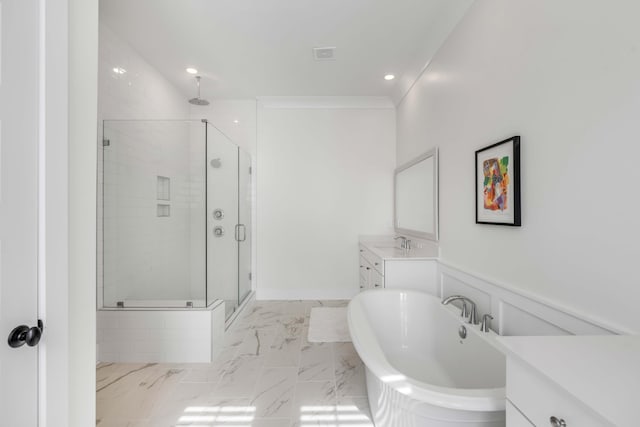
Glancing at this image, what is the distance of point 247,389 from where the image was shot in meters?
1.88

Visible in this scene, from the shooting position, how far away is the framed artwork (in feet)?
4.79

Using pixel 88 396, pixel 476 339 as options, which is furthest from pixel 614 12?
pixel 88 396

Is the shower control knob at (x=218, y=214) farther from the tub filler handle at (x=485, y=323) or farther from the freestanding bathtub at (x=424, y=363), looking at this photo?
the tub filler handle at (x=485, y=323)

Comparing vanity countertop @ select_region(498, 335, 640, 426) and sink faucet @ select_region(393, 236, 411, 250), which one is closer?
vanity countertop @ select_region(498, 335, 640, 426)

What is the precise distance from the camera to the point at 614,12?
99 centimetres

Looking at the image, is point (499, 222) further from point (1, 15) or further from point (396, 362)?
point (1, 15)

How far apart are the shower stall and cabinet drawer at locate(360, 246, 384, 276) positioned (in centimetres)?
148

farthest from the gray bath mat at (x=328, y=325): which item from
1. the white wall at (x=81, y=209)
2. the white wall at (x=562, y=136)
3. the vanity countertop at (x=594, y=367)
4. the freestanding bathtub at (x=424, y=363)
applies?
the vanity countertop at (x=594, y=367)

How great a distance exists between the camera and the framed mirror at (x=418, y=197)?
100.0 inches

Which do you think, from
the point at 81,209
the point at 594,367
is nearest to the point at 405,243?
the point at 594,367

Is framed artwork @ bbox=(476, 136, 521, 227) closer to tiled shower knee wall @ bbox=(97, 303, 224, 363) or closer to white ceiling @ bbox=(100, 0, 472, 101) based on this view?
white ceiling @ bbox=(100, 0, 472, 101)

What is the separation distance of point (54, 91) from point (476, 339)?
2176 mm

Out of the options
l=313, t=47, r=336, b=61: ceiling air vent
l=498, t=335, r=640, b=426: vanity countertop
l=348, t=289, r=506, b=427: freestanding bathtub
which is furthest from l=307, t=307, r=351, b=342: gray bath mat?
l=313, t=47, r=336, b=61: ceiling air vent

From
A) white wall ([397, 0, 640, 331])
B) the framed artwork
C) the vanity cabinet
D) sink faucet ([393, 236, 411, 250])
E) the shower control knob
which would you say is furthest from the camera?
sink faucet ([393, 236, 411, 250])
